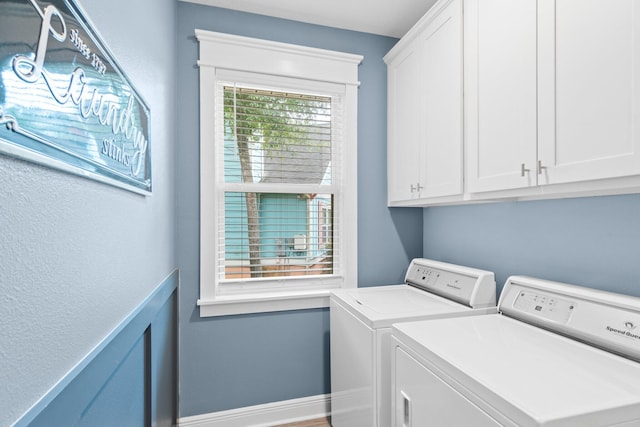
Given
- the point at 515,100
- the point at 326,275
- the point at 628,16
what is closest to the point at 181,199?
the point at 326,275

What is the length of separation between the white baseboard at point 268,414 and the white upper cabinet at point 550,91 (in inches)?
66.1

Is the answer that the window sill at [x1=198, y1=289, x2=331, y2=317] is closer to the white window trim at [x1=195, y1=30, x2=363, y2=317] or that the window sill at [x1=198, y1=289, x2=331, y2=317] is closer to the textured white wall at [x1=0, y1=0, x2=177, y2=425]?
the white window trim at [x1=195, y1=30, x2=363, y2=317]

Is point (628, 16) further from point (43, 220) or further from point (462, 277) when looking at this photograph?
point (43, 220)

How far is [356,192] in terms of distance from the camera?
2203 millimetres

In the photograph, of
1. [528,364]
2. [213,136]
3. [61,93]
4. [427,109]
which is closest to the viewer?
[61,93]

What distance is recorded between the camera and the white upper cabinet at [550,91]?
35.3 inches

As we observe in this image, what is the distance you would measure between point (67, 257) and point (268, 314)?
155 cm

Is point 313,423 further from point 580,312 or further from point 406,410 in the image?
point 580,312

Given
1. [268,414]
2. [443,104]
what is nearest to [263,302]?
[268,414]

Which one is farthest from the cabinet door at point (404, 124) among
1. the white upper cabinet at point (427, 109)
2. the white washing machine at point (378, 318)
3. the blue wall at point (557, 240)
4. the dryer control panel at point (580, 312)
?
the dryer control panel at point (580, 312)

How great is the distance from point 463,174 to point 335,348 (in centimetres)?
121

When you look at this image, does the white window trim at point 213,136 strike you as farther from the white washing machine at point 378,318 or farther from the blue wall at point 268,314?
the white washing machine at point 378,318

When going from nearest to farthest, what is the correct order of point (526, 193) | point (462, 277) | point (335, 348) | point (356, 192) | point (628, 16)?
point (628, 16) → point (526, 193) → point (462, 277) → point (335, 348) → point (356, 192)

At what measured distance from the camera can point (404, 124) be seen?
204 cm
